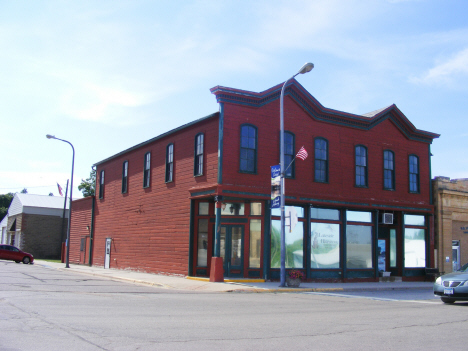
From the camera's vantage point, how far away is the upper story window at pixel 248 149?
875 inches

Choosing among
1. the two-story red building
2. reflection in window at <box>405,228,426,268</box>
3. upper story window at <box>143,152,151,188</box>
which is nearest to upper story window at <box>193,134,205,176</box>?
the two-story red building

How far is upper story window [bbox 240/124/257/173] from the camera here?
72.9 feet

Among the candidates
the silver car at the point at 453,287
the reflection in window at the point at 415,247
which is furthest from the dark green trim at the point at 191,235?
the reflection in window at the point at 415,247

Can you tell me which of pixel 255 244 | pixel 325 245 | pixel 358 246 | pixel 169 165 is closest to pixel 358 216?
pixel 358 246

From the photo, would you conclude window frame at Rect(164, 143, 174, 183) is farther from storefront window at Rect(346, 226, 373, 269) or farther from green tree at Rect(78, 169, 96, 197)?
green tree at Rect(78, 169, 96, 197)

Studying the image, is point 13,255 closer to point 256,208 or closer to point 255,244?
point 255,244

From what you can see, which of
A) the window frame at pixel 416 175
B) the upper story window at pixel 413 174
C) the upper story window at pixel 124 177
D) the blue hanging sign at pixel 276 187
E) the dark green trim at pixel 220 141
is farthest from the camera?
the upper story window at pixel 124 177

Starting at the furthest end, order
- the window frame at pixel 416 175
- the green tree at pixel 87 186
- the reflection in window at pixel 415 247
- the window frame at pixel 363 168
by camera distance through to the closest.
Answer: the green tree at pixel 87 186 < the window frame at pixel 416 175 < the reflection in window at pixel 415 247 < the window frame at pixel 363 168

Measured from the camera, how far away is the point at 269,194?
73.0ft

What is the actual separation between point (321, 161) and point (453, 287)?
446 inches

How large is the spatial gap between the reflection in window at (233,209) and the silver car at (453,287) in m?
9.60

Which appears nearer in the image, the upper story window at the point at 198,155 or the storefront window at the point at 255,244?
the storefront window at the point at 255,244

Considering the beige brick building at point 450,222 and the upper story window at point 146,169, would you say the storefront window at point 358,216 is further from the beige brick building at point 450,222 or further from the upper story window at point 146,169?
the upper story window at point 146,169

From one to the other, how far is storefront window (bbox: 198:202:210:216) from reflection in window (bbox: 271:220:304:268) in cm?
335
